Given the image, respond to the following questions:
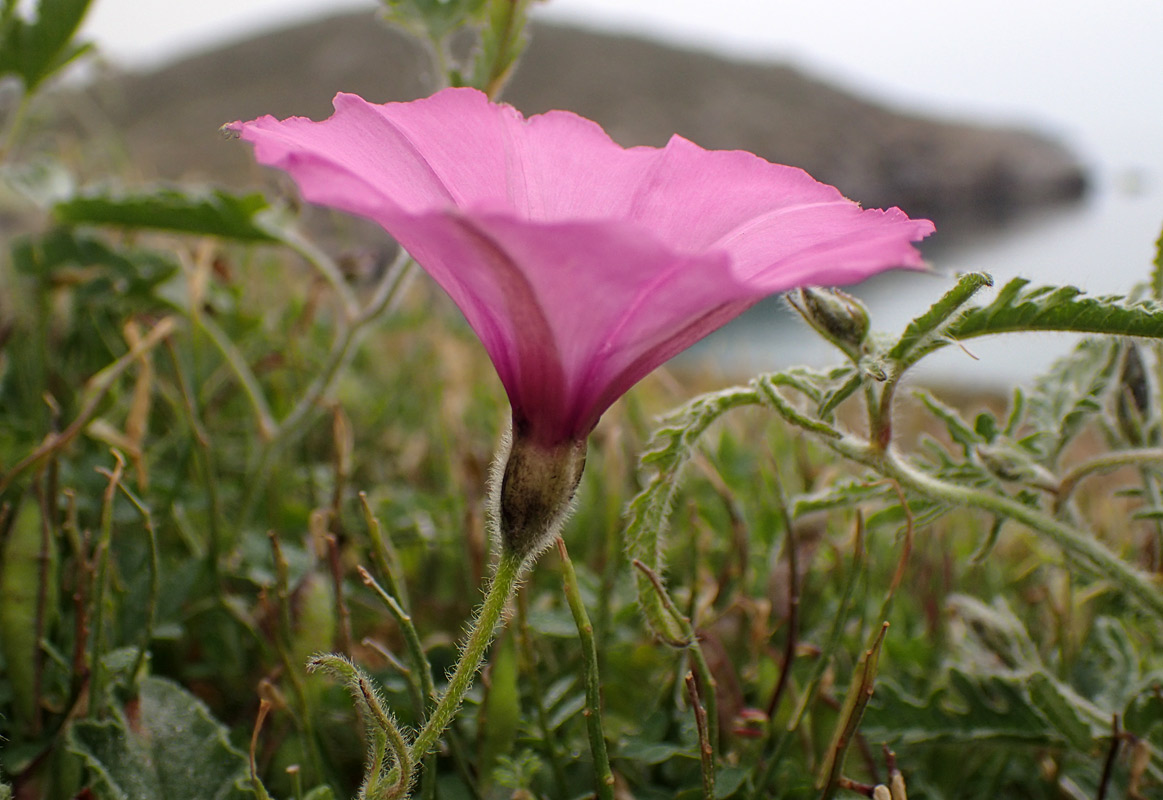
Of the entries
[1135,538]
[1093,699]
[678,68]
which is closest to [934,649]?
[1093,699]

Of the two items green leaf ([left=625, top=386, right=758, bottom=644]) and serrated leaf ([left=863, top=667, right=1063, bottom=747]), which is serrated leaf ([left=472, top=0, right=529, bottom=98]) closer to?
green leaf ([left=625, top=386, right=758, bottom=644])

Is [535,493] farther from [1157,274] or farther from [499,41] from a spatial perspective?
[1157,274]

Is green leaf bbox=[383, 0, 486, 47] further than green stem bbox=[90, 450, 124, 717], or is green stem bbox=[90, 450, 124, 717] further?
green leaf bbox=[383, 0, 486, 47]

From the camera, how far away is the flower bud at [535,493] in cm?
52

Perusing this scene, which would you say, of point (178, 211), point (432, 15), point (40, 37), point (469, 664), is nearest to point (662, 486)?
point (469, 664)

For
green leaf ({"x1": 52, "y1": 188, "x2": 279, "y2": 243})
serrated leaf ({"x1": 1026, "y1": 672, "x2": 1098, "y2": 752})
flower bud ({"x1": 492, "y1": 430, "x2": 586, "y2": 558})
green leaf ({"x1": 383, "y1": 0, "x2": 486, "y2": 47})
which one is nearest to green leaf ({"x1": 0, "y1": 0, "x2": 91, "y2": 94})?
green leaf ({"x1": 52, "y1": 188, "x2": 279, "y2": 243})

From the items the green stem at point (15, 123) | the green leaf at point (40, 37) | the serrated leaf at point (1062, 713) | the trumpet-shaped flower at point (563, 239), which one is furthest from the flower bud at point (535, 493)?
the green stem at point (15, 123)

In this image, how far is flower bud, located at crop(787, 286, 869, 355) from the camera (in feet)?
1.94

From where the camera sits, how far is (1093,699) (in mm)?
904

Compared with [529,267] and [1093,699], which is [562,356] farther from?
[1093,699]

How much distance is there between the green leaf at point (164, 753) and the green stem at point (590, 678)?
263 mm

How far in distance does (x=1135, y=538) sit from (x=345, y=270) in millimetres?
1321

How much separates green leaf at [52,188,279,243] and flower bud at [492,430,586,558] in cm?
80

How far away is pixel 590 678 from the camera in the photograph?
0.60 metres
